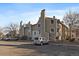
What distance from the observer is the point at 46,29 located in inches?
1270

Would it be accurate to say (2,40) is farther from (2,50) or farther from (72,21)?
(72,21)

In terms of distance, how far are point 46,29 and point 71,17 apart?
992 mm

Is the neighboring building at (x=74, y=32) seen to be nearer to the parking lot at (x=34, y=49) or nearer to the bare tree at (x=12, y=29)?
the parking lot at (x=34, y=49)

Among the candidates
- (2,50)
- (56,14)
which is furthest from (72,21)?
(2,50)

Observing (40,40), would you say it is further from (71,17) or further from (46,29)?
(71,17)

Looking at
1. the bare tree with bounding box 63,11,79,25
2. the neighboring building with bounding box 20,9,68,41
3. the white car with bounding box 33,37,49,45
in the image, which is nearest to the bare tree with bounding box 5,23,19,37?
the neighboring building with bounding box 20,9,68,41

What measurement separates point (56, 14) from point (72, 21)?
0.66m

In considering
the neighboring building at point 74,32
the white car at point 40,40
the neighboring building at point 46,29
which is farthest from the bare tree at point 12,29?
the neighboring building at point 74,32

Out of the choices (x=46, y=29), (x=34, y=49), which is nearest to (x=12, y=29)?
(x=34, y=49)

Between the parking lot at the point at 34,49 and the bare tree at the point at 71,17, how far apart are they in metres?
0.84

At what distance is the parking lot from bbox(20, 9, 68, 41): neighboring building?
0.30 m

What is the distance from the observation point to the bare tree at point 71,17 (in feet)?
105

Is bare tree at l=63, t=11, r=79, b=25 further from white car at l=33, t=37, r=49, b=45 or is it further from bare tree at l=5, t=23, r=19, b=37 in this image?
bare tree at l=5, t=23, r=19, b=37

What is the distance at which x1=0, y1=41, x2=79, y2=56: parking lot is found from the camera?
1245 inches
